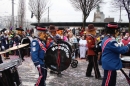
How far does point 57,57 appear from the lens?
7.60 meters

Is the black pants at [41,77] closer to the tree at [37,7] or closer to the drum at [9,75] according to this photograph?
the drum at [9,75]

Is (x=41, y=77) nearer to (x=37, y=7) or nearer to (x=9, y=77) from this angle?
(x=9, y=77)

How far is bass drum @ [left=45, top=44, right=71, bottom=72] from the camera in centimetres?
733

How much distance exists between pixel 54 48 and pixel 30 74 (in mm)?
2314

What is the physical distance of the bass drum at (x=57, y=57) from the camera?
7327 millimetres

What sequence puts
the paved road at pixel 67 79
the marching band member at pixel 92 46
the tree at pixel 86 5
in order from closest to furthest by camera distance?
1. the paved road at pixel 67 79
2. the marching band member at pixel 92 46
3. the tree at pixel 86 5

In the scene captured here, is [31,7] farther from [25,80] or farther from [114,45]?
[114,45]

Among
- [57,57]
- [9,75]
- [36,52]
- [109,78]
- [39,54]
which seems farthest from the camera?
[57,57]

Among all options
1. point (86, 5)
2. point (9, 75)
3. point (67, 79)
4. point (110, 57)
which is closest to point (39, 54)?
point (9, 75)

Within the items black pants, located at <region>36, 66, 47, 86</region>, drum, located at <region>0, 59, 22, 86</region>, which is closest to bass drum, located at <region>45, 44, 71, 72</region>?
black pants, located at <region>36, 66, 47, 86</region>

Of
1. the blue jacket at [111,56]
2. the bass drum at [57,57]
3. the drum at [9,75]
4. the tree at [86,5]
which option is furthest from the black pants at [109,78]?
the tree at [86,5]

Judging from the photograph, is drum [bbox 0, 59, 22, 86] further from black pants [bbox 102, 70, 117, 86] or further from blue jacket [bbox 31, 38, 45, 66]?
black pants [bbox 102, 70, 117, 86]

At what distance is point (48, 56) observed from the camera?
23.8ft

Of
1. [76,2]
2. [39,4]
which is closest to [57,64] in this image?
[76,2]
